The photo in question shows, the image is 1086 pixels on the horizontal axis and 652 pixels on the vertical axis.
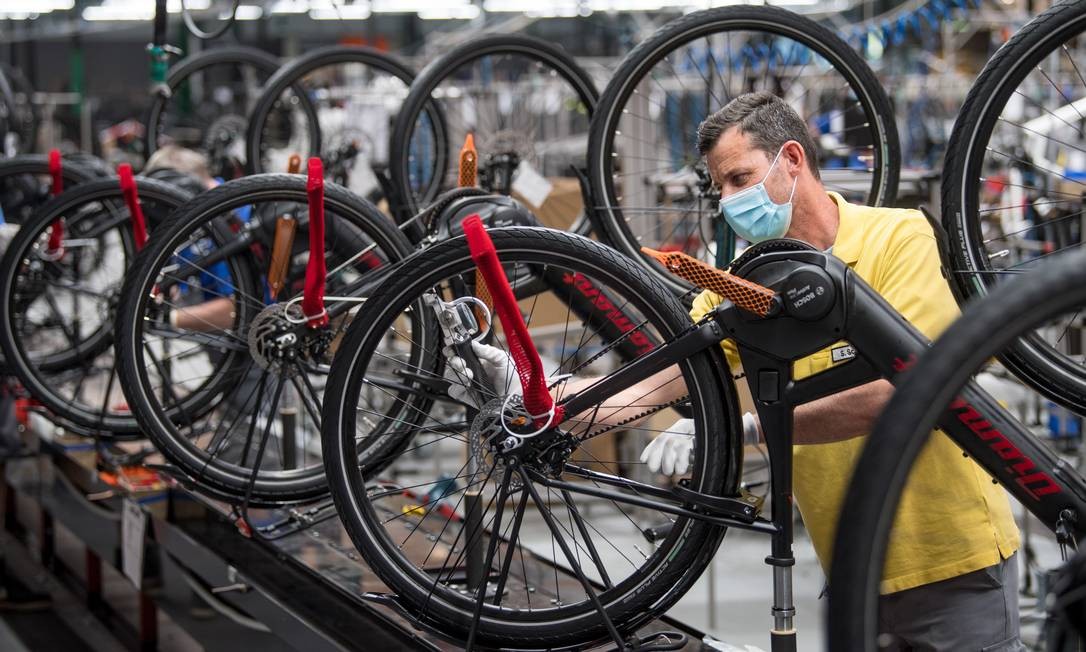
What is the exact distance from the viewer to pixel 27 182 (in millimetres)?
5180

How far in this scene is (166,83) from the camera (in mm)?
4402

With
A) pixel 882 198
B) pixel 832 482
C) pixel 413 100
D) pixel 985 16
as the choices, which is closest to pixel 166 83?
pixel 413 100

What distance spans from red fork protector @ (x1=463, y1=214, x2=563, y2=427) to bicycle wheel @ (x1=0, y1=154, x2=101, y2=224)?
2.68m

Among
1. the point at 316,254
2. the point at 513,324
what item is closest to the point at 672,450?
the point at 513,324

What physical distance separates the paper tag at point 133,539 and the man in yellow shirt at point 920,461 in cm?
212

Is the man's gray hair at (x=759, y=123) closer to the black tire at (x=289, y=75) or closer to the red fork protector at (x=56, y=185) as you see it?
the black tire at (x=289, y=75)

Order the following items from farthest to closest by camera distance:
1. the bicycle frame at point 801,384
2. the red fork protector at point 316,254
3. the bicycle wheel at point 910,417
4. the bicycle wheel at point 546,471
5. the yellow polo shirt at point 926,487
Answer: the red fork protector at point 316,254 → the yellow polo shirt at point 926,487 → the bicycle wheel at point 546,471 → the bicycle frame at point 801,384 → the bicycle wheel at point 910,417

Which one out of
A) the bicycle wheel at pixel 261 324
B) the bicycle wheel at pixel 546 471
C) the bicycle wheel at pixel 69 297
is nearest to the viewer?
the bicycle wheel at pixel 546 471

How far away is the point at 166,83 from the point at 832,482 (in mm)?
3295

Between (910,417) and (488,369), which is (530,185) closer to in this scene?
(488,369)

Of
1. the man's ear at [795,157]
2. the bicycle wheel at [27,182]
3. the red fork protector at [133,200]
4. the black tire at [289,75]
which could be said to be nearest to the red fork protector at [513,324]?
the man's ear at [795,157]

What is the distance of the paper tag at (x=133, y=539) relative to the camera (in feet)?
11.2

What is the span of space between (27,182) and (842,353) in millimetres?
4498

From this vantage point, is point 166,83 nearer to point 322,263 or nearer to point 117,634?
point 117,634
